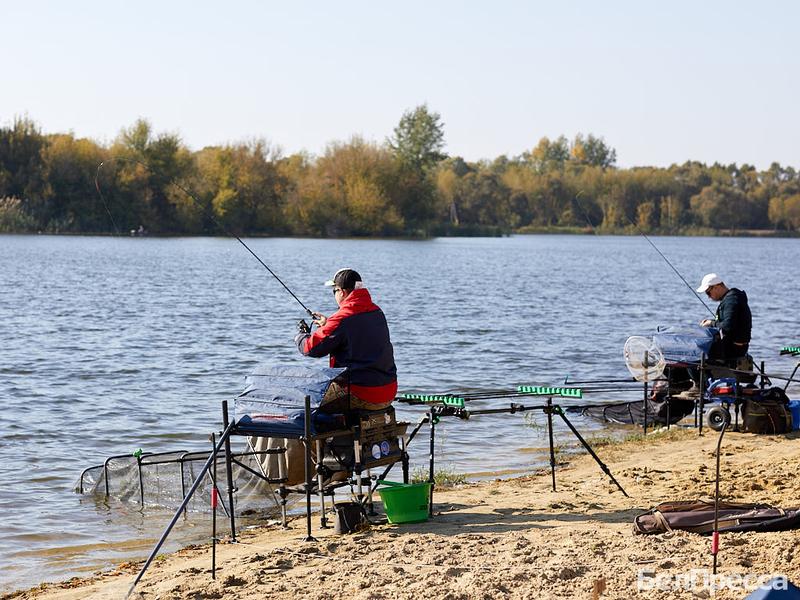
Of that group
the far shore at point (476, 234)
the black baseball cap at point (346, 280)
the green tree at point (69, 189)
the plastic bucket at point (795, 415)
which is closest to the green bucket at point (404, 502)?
the black baseball cap at point (346, 280)

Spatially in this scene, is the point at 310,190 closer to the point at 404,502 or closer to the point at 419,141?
the point at 419,141

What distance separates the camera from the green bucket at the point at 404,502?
24.8 ft

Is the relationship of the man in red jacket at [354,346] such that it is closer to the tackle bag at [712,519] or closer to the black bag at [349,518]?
the black bag at [349,518]

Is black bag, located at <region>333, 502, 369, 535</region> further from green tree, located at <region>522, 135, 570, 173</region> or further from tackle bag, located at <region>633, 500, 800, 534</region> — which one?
green tree, located at <region>522, 135, 570, 173</region>

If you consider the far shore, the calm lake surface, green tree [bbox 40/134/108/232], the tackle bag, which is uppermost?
green tree [bbox 40/134/108/232]

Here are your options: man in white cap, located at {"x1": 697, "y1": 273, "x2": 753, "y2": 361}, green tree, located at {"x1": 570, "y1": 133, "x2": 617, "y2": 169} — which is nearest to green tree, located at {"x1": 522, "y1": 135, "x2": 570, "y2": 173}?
green tree, located at {"x1": 570, "y1": 133, "x2": 617, "y2": 169}

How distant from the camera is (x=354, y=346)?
24.7 ft

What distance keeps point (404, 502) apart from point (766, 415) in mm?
5308

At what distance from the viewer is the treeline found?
78812 millimetres

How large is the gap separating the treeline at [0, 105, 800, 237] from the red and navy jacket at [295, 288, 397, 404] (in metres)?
57.7

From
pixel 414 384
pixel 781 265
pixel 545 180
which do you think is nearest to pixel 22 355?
pixel 414 384

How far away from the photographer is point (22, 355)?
65.5 feet

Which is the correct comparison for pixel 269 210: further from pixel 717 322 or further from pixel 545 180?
pixel 717 322

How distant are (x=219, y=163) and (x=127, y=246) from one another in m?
18.4
